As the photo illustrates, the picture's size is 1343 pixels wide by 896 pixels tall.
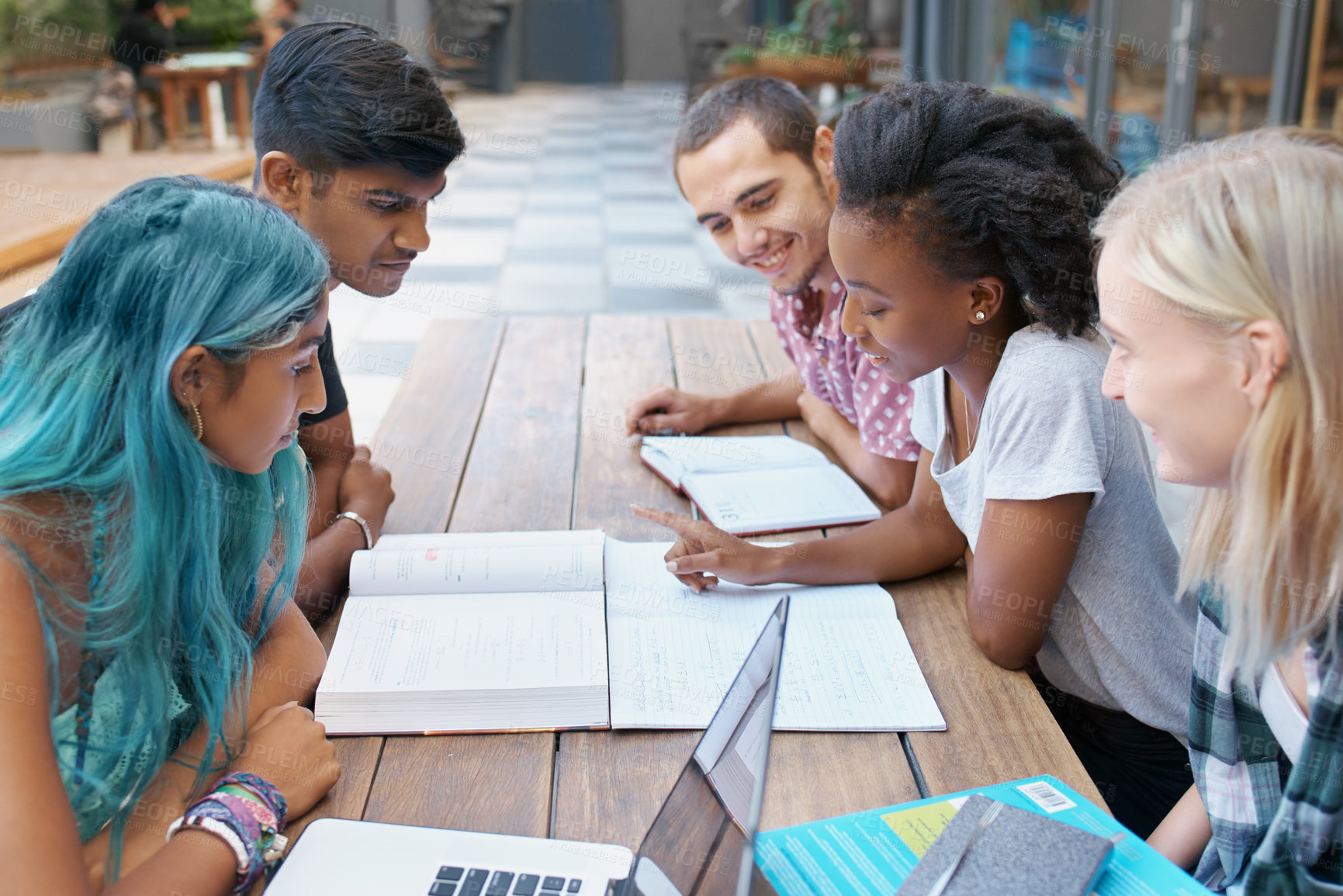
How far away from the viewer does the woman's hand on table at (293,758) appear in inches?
35.5

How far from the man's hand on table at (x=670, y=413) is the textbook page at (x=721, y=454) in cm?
2

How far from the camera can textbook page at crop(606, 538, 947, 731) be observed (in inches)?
40.2

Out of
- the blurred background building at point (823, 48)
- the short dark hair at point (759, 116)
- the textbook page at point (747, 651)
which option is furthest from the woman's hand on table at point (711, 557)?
the blurred background building at point (823, 48)

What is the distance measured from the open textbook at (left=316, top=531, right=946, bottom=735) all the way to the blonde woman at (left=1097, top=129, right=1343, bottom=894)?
0.97ft

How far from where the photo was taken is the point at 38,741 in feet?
2.45

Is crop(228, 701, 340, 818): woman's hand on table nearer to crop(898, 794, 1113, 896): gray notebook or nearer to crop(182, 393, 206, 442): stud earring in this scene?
crop(182, 393, 206, 442): stud earring

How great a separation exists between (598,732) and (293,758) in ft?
0.88

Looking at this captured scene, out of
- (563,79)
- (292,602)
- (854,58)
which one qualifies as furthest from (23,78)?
(292,602)

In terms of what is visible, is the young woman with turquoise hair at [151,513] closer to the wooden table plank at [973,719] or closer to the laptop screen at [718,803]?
the laptop screen at [718,803]

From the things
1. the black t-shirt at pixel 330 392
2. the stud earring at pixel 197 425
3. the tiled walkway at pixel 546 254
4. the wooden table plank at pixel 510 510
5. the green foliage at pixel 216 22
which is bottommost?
the tiled walkway at pixel 546 254

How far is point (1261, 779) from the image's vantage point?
91cm

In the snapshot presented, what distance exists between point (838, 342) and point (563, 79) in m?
11.8

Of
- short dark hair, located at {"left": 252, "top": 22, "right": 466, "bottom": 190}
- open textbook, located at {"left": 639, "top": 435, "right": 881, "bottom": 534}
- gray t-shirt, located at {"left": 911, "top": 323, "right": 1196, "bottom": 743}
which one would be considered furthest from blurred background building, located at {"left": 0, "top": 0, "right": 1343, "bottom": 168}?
short dark hair, located at {"left": 252, "top": 22, "right": 466, "bottom": 190}

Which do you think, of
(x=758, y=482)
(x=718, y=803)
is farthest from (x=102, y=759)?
(x=758, y=482)
